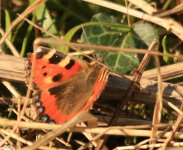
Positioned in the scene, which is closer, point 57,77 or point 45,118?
point 45,118

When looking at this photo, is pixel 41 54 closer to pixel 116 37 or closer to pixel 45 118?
pixel 45 118

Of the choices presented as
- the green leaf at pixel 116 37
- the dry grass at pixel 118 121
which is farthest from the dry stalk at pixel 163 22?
the green leaf at pixel 116 37

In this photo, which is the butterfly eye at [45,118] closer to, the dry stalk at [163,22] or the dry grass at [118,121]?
the dry grass at [118,121]

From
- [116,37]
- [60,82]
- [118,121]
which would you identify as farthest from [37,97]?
[116,37]

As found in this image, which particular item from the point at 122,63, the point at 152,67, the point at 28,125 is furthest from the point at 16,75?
the point at 152,67

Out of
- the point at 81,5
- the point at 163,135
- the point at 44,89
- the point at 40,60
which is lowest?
the point at 163,135

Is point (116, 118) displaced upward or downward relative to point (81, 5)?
downward

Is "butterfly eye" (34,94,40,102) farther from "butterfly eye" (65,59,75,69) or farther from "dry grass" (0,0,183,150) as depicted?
"butterfly eye" (65,59,75,69)

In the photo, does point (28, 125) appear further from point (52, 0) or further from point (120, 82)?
point (52, 0)
